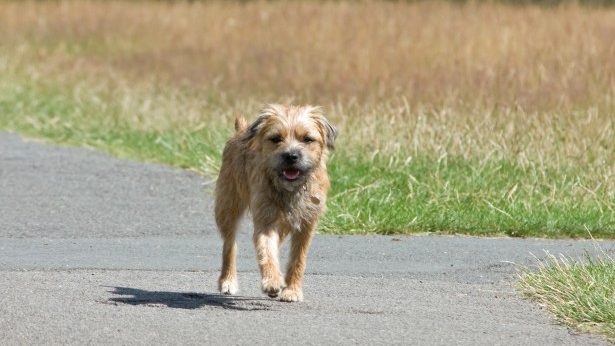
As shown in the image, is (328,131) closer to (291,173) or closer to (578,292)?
(291,173)

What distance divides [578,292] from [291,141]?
1.97 metres

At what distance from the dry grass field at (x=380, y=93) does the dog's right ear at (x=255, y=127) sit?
10.2 feet

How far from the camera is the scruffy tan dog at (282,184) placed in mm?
8625

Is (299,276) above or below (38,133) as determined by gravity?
above

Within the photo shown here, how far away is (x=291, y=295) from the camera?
8711 millimetres

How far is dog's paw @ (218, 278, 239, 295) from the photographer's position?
913cm

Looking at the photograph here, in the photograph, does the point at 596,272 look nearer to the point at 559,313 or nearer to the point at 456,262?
the point at 559,313

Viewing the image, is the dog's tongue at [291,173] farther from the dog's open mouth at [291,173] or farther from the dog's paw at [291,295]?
the dog's paw at [291,295]

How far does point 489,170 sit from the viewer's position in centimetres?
1423

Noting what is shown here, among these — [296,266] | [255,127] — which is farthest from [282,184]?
[296,266]

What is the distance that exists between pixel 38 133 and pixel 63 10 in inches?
588

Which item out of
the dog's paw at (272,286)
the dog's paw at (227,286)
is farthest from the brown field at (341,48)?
the dog's paw at (272,286)

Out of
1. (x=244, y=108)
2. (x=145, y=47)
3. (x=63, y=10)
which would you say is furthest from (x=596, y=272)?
(x=63, y=10)

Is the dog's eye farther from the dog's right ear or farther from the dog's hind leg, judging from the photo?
the dog's hind leg
